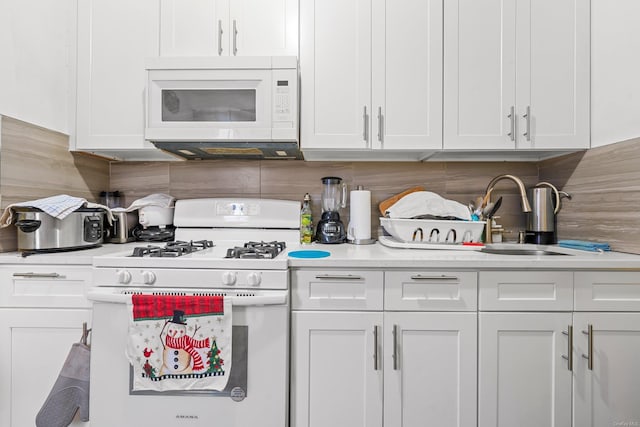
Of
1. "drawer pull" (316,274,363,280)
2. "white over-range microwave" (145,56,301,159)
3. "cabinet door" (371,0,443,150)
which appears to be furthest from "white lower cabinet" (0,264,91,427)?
"cabinet door" (371,0,443,150)

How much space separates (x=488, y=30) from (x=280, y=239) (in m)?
1.52

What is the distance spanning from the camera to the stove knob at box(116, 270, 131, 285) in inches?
49.9

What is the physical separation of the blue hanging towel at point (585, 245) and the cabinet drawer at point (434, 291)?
2.16ft

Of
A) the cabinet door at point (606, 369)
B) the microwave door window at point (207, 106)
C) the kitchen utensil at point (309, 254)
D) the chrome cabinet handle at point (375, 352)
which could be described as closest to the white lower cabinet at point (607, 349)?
the cabinet door at point (606, 369)

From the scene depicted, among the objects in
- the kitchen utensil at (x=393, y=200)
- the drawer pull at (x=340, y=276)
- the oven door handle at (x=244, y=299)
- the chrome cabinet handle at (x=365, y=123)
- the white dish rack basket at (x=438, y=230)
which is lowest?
the oven door handle at (x=244, y=299)

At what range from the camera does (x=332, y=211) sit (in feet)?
6.06

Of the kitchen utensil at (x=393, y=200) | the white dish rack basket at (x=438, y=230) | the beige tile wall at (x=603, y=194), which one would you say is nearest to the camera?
the beige tile wall at (x=603, y=194)

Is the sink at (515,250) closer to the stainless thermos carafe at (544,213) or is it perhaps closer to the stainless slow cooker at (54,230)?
the stainless thermos carafe at (544,213)

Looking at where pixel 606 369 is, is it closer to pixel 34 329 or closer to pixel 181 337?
pixel 181 337

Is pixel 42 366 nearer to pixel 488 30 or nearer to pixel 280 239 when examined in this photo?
pixel 280 239

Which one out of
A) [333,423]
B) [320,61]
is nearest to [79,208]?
[320,61]

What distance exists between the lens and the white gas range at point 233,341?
4.09ft

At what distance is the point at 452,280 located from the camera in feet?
4.34

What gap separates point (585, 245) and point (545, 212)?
11.3 inches
